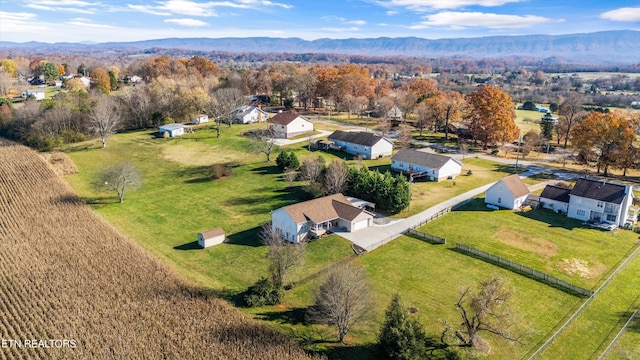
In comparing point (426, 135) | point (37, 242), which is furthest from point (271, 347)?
point (426, 135)

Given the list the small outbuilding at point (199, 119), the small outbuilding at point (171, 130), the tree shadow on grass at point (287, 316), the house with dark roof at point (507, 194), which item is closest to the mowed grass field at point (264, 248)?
the tree shadow on grass at point (287, 316)

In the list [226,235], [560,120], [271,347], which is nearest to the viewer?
[271,347]

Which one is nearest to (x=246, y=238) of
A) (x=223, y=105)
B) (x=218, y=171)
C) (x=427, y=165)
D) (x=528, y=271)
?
(x=218, y=171)

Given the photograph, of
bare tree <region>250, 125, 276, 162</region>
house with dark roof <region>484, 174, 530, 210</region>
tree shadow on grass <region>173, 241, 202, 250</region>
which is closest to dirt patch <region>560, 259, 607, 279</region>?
house with dark roof <region>484, 174, 530, 210</region>

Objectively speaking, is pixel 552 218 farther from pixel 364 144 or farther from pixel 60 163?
pixel 60 163

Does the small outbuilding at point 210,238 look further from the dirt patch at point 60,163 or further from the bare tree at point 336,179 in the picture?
the dirt patch at point 60,163

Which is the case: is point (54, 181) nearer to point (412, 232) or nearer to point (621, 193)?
point (412, 232)

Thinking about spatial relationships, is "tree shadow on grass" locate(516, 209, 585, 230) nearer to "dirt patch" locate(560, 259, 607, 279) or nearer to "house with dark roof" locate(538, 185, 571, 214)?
"house with dark roof" locate(538, 185, 571, 214)
